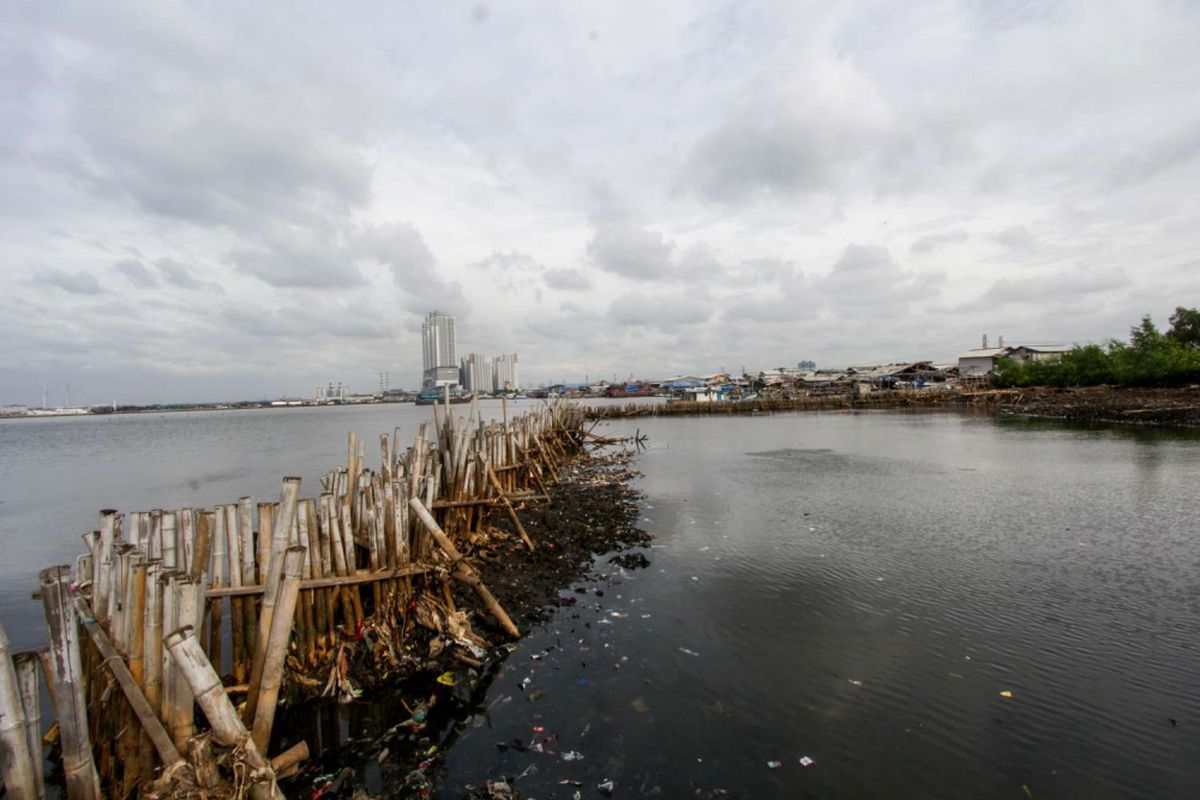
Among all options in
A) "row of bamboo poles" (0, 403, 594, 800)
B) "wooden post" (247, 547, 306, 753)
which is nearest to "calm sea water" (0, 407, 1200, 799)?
"wooden post" (247, 547, 306, 753)

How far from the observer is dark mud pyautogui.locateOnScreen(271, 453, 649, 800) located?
6125 mm

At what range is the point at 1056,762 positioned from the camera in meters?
6.18

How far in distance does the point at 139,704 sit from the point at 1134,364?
82663mm

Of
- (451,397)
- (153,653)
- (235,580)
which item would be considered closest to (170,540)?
(235,580)

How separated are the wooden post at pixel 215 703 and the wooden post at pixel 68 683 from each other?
0.89 m

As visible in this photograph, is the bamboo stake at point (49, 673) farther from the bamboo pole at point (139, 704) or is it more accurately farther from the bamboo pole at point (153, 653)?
the bamboo pole at point (153, 653)

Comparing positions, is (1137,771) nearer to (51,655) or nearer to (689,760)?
(689,760)

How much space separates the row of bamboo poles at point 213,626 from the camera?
4.20 m

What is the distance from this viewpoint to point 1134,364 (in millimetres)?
60469

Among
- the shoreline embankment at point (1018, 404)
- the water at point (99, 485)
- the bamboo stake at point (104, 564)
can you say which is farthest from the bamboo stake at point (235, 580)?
the shoreline embankment at point (1018, 404)

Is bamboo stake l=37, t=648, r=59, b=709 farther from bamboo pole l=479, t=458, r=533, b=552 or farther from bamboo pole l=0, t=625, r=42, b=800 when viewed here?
bamboo pole l=479, t=458, r=533, b=552

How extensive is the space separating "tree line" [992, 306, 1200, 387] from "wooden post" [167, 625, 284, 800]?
251 ft

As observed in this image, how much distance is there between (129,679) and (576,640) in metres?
6.00

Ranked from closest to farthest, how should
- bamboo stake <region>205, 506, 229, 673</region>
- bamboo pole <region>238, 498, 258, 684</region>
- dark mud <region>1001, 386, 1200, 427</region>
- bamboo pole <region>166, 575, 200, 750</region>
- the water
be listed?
bamboo pole <region>166, 575, 200, 750</region>
bamboo stake <region>205, 506, 229, 673</region>
bamboo pole <region>238, 498, 258, 684</region>
the water
dark mud <region>1001, 386, 1200, 427</region>
